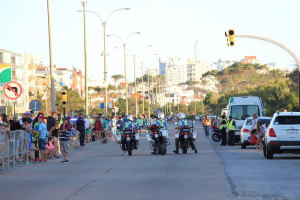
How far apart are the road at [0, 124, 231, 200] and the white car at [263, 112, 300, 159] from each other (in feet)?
6.18

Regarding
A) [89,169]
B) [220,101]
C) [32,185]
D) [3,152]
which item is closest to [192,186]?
[32,185]

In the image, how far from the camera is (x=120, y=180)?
51.6 feet

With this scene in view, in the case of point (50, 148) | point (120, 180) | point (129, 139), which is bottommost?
point (120, 180)

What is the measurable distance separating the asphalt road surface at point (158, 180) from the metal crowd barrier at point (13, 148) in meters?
0.48

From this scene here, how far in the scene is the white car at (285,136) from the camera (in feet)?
71.7

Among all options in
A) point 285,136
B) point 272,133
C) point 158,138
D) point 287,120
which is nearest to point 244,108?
point 158,138

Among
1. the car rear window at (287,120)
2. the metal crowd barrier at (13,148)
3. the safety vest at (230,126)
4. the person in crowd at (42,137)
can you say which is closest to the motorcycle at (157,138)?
the person in crowd at (42,137)

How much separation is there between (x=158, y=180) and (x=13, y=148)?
753cm

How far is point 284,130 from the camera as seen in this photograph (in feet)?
72.4

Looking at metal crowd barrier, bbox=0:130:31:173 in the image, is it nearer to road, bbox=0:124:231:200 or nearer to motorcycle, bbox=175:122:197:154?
road, bbox=0:124:231:200

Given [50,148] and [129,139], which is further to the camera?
[129,139]

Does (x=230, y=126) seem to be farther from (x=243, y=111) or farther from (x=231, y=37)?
(x=231, y=37)

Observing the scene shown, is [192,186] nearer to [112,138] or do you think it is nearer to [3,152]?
[3,152]

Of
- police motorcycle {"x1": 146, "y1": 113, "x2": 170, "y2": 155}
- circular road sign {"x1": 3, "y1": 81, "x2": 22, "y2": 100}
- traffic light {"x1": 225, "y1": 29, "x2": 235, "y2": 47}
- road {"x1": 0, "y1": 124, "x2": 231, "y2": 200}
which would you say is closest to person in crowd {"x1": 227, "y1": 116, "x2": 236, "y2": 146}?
traffic light {"x1": 225, "y1": 29, "x2": 235, "y2": 47}
